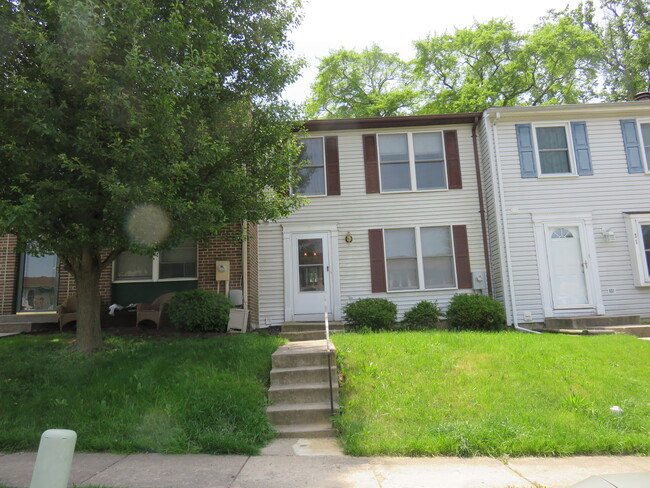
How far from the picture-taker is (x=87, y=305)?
6969 mm

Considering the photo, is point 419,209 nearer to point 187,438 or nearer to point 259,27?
point 259,27

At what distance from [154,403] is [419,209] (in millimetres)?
8040

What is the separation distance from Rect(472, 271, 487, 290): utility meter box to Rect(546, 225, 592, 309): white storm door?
1.56m

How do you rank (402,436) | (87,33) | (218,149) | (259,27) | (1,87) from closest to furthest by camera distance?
(402,436)
(87,33)
(1,87)
(218,149)
(259,27)

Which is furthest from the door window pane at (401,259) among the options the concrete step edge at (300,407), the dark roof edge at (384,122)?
the concrete step edge at (300,407)

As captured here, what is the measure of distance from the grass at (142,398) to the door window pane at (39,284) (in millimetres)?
3913

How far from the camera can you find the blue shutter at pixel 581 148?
1116cm

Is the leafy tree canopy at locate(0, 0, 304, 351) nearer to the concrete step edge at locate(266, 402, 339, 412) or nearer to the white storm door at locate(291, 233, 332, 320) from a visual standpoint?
the concrete step edge at locate(266, 402, 339, 412)

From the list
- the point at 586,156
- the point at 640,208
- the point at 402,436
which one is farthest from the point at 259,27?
the point at 640,208

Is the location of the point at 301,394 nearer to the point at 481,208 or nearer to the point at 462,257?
the point at 462,257

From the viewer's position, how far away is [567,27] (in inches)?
838

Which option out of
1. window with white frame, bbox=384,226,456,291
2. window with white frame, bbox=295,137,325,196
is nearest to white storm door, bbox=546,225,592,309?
window with white frame, bbox=384,226,456,291

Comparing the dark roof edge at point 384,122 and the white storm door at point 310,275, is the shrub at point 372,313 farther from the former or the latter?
the dark roof edge at point 384,122

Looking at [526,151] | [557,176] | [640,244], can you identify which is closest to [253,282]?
[526,151]
